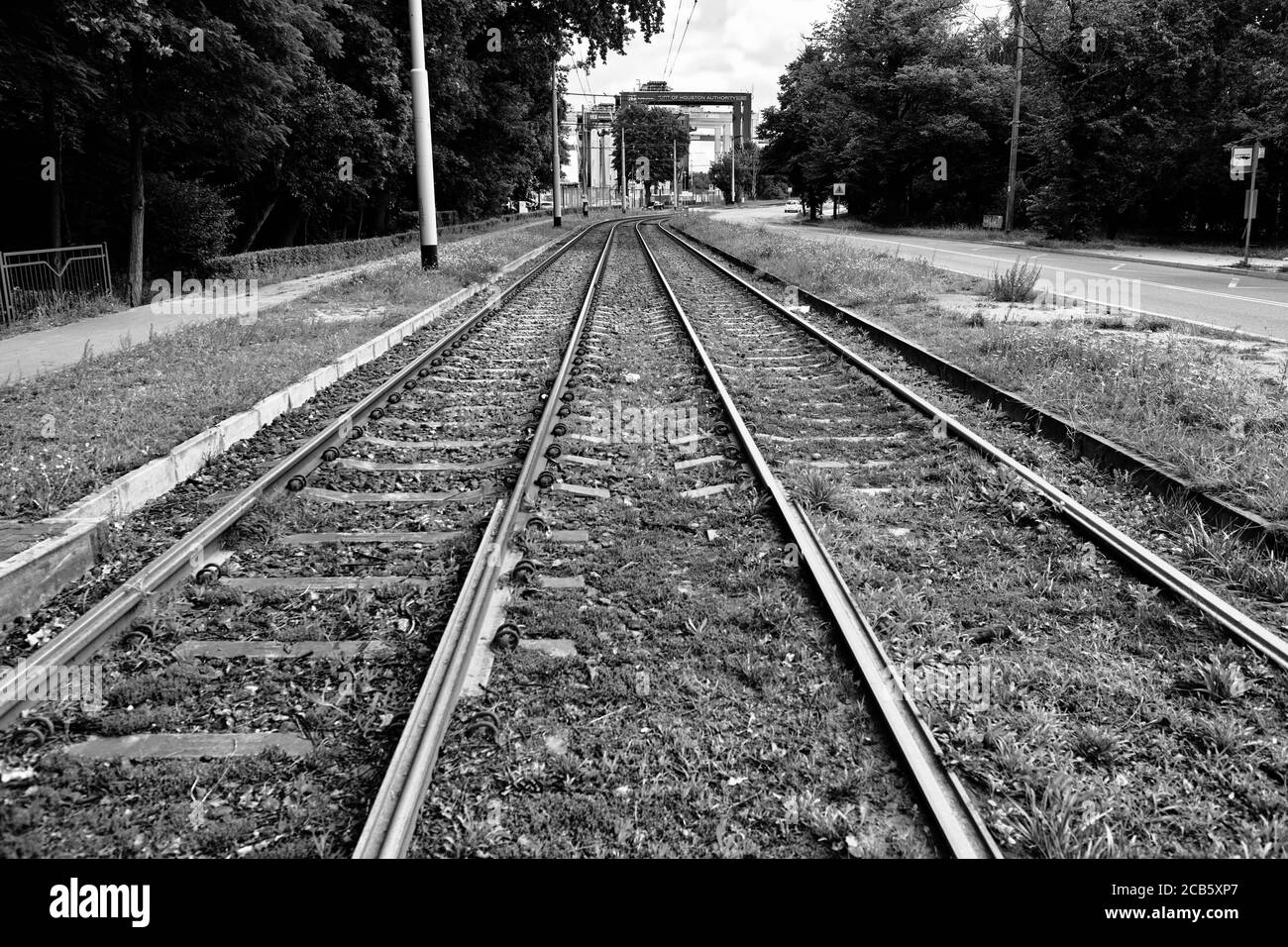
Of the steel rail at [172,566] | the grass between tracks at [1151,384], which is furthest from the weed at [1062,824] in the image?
the steel rail at [172,566]

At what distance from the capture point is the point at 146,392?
834 centimetres

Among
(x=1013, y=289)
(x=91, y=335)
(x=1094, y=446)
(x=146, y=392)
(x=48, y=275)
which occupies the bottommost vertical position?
(x=1094, y=446)

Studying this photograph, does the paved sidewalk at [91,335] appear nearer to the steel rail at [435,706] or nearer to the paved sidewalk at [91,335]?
the paved sidewalk at [91,335]

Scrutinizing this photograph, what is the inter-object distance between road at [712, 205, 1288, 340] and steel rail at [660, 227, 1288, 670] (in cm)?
708

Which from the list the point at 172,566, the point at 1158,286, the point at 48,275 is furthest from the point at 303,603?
the point at 1158,286

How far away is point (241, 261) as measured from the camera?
2123cm

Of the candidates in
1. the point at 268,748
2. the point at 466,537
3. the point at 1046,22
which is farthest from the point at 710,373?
the point at 1046,22

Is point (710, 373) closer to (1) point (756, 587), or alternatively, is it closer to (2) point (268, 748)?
(1) point (756, 587)

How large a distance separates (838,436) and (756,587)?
3.29 metres

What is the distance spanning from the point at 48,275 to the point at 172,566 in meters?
13.0

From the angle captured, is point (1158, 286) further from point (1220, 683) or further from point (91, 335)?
point (91, 335)

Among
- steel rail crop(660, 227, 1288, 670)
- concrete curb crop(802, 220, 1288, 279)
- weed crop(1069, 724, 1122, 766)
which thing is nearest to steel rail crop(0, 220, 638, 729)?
weed crop(1069, 724, 1122, 766)

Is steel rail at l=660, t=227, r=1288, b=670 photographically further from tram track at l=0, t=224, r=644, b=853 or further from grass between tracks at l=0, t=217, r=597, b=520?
grass between tracks at l=0, t=217, r=597, b=520

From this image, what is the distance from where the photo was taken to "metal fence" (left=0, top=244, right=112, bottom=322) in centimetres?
1334
